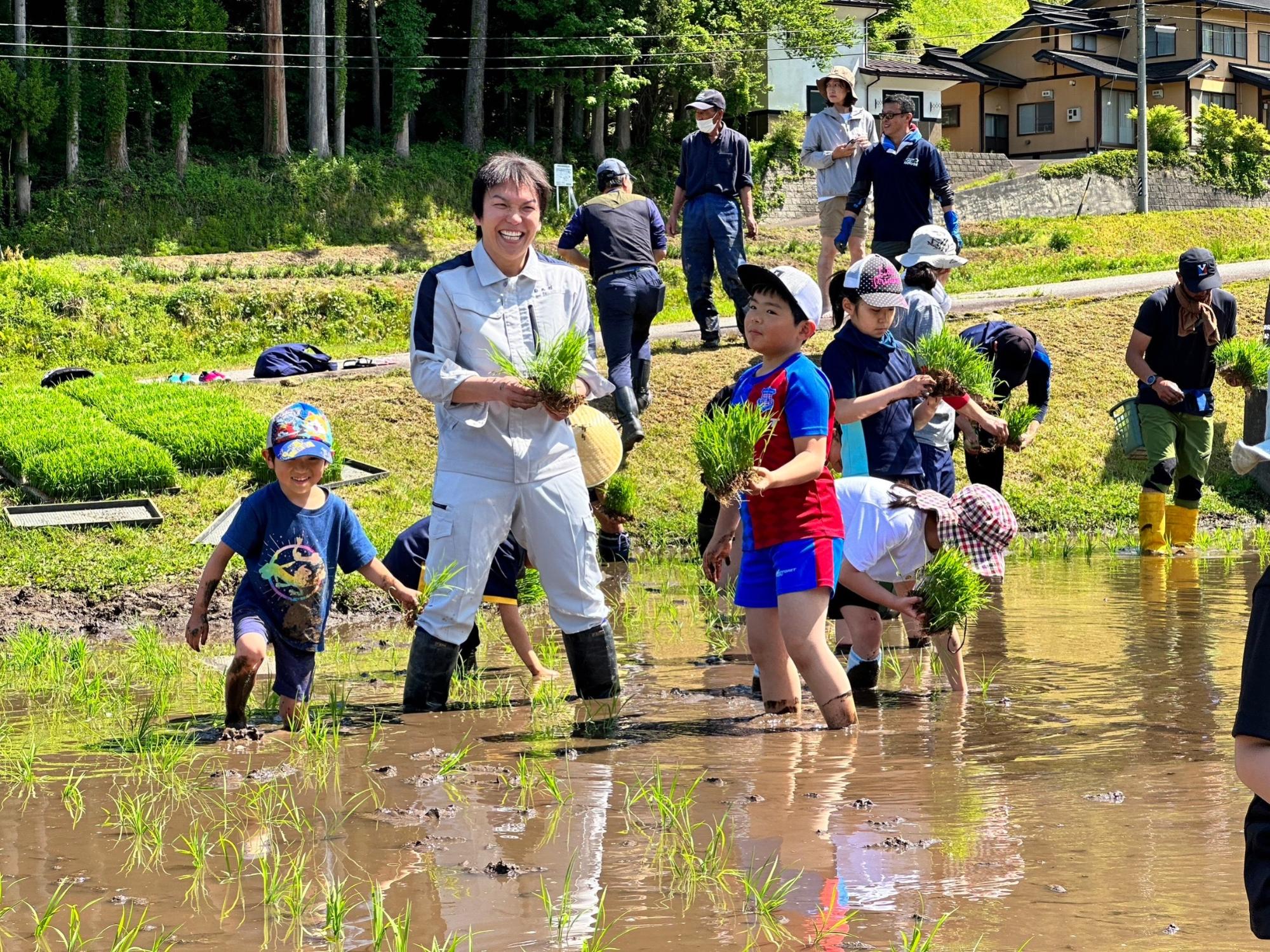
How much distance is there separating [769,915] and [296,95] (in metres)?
38.3

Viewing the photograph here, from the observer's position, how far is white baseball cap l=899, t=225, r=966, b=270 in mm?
7887

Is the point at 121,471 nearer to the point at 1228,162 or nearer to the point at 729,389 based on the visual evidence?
the point at 729,389

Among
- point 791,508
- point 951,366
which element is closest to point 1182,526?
point 951,366

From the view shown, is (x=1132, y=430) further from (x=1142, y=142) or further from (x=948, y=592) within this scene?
(x=1142, y=142)

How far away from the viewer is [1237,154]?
49375mm

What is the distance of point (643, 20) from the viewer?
Result: 3988 centimetres

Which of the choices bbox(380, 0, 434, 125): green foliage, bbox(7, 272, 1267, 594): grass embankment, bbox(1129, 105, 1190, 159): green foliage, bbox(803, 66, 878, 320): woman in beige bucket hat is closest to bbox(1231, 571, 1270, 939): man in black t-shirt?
bbox(7, 272, 1267, 594): grass embankment

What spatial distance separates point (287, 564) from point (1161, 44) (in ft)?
199

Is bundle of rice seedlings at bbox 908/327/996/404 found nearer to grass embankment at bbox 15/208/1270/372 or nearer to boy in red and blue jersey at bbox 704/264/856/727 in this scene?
boy in red and blue jersey at bbox 704/264/856/727

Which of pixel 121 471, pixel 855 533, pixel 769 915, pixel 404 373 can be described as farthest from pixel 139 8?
pixel 769 915

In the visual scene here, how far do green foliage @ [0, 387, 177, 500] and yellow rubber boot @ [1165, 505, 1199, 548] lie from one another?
7002 millimetres

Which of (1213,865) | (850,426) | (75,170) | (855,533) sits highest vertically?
(75,170)

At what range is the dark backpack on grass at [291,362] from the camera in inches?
586

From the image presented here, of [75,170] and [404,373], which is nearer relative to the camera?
[404,373]
